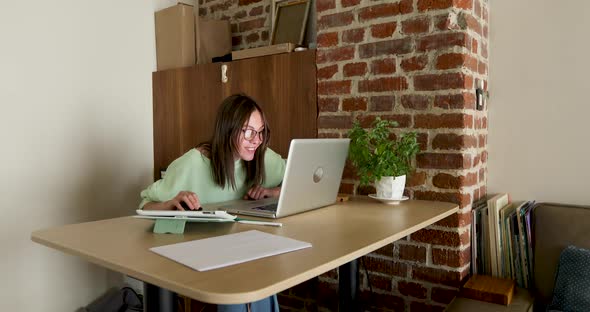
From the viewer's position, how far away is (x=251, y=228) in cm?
134

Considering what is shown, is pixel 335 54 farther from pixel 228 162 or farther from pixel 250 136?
pixel 228 162

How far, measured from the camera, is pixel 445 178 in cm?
183

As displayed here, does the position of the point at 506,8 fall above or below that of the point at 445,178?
above

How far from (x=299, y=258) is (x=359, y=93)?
119 cm

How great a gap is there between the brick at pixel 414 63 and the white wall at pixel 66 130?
1.75m

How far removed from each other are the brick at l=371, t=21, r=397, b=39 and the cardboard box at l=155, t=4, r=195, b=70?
126cm

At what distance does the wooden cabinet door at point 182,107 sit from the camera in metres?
2.63

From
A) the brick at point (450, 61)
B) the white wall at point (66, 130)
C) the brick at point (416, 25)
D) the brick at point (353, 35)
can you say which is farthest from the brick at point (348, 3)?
the white wall at point (66, 130)

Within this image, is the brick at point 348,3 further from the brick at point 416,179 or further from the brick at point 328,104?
the brick at point 416,179

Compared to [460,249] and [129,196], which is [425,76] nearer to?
[460,249]

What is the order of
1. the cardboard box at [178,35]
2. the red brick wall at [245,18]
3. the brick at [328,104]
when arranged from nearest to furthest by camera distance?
the brick at [328,104] < the cardboard box at [178,35] < the red brick wall at [245,18]

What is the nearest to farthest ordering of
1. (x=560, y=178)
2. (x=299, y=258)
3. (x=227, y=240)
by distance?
(x=299, y=258), (x=227, y=240), (x=560, y=178)

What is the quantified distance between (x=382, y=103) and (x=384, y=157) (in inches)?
13.4

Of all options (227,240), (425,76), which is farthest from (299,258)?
(425,76)
